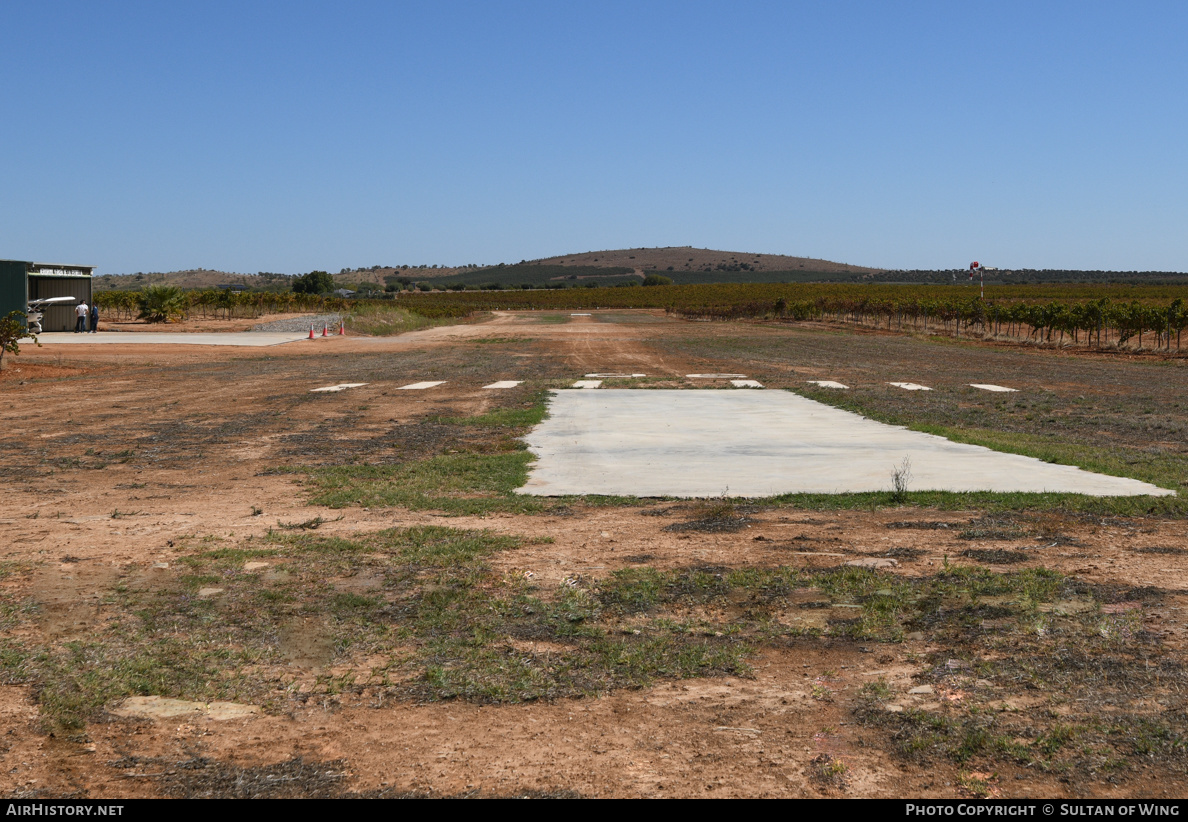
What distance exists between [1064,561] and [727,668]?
3227 mm

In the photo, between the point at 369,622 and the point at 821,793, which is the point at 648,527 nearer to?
the point at 369,622

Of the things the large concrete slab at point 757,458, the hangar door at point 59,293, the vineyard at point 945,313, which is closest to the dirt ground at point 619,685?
the large concrete slab at point 757,458

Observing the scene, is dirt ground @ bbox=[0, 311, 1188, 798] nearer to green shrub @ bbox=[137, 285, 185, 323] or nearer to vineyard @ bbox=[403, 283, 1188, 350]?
vineyard @ bbox=[403, 283, 1188, 350]

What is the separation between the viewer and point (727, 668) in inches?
203

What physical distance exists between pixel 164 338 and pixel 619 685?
45.2 meters

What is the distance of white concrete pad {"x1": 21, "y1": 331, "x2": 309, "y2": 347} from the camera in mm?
40844

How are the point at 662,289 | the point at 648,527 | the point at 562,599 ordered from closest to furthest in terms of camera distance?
the point at 562,599, the point at 648,527, the point at 662,289

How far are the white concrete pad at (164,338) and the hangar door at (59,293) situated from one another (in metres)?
1.26

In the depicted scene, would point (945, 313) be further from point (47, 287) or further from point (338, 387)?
point (47, 287)

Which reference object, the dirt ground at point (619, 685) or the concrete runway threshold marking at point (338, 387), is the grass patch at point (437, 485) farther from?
the concrete runway threshold marking at point (338, 387)

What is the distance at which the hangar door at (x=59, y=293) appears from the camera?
48438 mm

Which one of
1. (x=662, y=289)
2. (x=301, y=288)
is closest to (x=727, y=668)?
(x=301, y=288)

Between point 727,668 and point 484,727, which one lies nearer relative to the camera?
point 484,727

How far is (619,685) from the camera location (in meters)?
4.93
